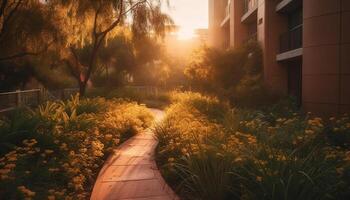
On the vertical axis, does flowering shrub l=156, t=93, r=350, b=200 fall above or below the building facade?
below

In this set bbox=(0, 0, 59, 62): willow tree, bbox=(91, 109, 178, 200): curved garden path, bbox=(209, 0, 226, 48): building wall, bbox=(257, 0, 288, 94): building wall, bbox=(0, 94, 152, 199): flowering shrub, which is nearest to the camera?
bbox=(0, 94, 152, 199): flowering shrub

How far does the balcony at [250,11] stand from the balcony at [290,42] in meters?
3.52

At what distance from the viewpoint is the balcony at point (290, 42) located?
49.7ft

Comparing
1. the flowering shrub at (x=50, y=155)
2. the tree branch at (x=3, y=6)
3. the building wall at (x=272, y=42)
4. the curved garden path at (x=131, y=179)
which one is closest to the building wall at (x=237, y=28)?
the building wall at (x=272, y=42)

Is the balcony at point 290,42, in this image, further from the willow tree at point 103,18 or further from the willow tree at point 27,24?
the willow tree at point 27,24

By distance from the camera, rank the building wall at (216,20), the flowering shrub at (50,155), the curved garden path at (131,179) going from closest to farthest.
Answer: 1. the flowering shrub at (50,155)
2. the curved garden path at (131,179)
3. the building wall at (216,20)

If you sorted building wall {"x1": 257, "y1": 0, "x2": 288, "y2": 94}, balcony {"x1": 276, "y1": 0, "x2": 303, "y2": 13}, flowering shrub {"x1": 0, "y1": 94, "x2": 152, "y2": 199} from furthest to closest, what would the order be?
1. building wall {"x1": 257, "y1": 0, "x2": 288, "y2": 94}
2. balcony {"x1": 276, "y1": 0, "x2": 303, "y2": 13}
3. flowering shrub {"x1": 0, "y1": 94, "x2": 152, "y2": 199}

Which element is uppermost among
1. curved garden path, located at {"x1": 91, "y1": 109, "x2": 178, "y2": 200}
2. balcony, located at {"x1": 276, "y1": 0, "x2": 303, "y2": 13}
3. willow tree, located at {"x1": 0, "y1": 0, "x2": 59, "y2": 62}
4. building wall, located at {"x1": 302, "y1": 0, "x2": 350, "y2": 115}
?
balcony, located at {"x1": 276, "y1": 0, "x2": 303, "y2": 13}

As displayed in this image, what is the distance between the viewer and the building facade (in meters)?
11.3

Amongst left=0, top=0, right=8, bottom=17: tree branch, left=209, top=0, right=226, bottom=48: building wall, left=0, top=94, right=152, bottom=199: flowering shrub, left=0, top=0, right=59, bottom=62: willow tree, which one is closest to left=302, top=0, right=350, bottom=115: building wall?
left=0, top=94, right=152, bottom=199: flowering shrub

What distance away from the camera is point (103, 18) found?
15438 mm

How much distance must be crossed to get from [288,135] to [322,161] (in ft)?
8.54

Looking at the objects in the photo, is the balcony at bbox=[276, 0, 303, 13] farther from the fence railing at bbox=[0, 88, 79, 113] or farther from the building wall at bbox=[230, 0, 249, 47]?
the fence railing at bbox=[0, 88, 79, 113]

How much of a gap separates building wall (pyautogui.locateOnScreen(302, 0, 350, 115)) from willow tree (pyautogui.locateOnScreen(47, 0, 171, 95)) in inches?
293
